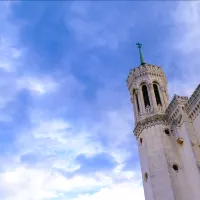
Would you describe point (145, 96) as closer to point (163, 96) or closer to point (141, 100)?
point (141, 100)

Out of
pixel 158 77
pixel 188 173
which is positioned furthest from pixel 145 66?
pixel 188 173

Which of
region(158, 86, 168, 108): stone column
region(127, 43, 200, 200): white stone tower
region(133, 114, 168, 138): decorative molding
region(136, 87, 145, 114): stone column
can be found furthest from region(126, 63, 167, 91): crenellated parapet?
region(133, 114, 168, 138): decorative molding

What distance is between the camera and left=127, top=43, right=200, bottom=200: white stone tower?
24062mm

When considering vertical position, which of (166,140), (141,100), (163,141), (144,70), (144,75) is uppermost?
(144,70)

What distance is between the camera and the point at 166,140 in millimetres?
27391

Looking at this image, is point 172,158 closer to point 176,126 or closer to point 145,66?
point 176,126

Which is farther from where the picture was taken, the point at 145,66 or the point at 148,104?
the point at 145,66

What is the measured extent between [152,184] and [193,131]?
564cm

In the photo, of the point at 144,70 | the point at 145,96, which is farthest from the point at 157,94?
the point at 144,70

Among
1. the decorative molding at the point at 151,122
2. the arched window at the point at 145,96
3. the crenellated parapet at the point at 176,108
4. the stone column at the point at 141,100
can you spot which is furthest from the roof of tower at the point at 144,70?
the crenellated parapet at the point at 176,108

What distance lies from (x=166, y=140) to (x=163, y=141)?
1.36 ft

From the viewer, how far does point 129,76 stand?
110 feet

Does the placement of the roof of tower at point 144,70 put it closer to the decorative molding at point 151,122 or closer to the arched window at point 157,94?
the arched window at point 157,94

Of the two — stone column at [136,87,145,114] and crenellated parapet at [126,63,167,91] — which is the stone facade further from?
crenellated parapet at [126,63,167,91]
